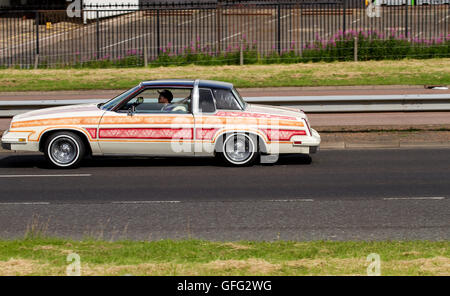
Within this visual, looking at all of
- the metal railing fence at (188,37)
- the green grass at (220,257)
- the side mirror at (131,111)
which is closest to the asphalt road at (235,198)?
the green grass at (220,257)

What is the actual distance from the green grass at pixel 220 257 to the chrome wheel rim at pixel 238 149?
5364 millimetres

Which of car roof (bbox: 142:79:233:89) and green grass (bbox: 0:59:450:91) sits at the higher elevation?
car roof (bbox: 142:79:233:89)

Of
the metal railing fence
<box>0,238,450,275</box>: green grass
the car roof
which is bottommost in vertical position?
<box>0,238,450,275</box>: green grass

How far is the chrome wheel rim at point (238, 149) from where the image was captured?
13188mm

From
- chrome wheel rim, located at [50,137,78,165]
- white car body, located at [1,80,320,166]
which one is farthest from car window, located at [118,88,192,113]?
chrome wheel rim, located at [50,137,78,165]

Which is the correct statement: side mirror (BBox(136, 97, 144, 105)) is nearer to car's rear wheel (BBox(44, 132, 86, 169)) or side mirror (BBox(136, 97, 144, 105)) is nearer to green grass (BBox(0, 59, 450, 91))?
car's rear wheel (BBox(44, 132, 86, 169))

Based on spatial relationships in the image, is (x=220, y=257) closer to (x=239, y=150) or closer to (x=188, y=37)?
(x=239, y=150)

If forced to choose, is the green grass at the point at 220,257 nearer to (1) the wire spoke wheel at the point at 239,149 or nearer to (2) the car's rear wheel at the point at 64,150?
(2) the car's rear wheel at the point at 64,150

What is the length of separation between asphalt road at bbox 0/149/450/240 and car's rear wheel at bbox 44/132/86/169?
0.81 feet

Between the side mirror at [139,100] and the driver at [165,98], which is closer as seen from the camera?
the driver at [165,98]

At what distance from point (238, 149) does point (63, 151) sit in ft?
9.37

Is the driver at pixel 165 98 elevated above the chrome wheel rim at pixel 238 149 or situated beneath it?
elevated above

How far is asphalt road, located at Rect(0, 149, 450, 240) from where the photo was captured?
8.91 m

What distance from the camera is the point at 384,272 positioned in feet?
20.7
